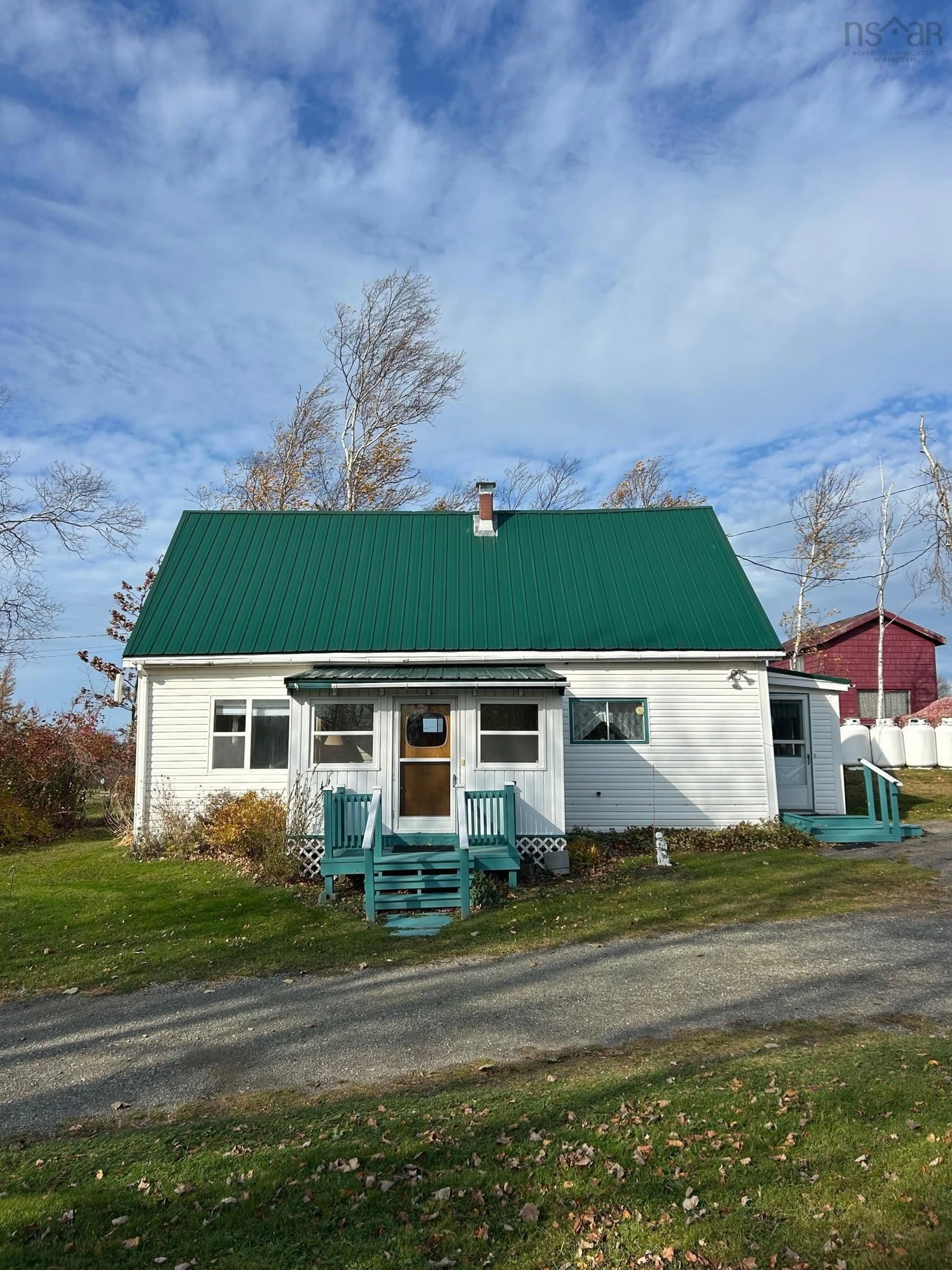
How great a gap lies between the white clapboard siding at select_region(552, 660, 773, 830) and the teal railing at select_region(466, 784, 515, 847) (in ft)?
10.8

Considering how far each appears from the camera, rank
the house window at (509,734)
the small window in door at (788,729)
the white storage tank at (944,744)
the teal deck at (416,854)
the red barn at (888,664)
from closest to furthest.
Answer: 1. the teal deck at (416,854)
2. the house window at (509,734)
3. the small window in door at (788,729)
4. the white storage tank at (944,744)
5. the red barn at (888,664)

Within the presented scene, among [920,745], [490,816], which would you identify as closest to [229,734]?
[490,816]

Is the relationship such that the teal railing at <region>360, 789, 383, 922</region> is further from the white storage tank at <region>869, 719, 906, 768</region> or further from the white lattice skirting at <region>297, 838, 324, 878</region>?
the white storage tank at <region>869, 719, 906, 768</region>

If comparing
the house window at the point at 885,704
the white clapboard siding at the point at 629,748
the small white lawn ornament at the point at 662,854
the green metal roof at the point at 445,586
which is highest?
the green metal roof at the point at 445,586

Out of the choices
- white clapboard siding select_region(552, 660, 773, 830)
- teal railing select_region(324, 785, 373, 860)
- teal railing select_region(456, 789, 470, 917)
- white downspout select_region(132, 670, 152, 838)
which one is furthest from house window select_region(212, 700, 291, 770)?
white clapboard siding select_region(552, 660, 773, 830)

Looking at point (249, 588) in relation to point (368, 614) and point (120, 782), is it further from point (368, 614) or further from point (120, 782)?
point (120, 782)

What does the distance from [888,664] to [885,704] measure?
165cm

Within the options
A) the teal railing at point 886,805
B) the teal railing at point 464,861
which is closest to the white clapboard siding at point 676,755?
the teal railing at point 886,805

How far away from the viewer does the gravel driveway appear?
20.6 feet

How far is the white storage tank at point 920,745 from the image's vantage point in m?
26.6

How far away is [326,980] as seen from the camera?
8.51 meters

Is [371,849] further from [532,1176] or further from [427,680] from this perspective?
[532,1176]

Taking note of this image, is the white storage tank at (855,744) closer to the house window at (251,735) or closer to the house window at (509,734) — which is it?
the house window at (509,734)

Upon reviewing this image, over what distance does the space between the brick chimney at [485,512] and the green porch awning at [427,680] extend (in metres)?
5.83
